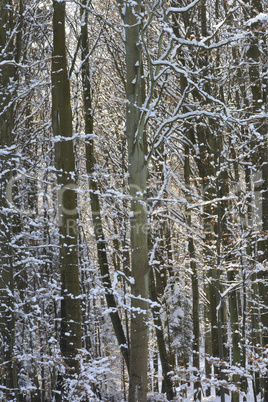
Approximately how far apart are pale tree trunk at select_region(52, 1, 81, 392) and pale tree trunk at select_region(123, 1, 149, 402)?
1.54 m

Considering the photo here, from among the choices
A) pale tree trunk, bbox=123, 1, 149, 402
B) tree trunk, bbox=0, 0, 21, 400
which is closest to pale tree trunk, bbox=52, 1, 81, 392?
tree trunk, bbox=0, 0, 21, 400

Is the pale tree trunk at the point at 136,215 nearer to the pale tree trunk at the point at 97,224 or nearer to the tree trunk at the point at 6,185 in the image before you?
the tree trunk at the point at 6,185

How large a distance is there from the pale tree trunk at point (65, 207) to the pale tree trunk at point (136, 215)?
154 cm

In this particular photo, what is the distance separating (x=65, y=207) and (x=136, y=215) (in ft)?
6.24

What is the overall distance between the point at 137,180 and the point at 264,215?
403cm

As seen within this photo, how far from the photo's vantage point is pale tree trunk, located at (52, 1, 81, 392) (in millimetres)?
7449

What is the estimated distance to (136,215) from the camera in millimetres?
6297

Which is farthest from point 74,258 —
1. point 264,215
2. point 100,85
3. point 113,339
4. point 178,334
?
point 113,339

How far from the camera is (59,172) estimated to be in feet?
25.2

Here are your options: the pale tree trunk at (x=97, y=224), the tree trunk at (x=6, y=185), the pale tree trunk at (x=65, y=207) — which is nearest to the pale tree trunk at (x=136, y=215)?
the pale tree trunk at (x=65, y=207)

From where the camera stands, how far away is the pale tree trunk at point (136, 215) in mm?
6133

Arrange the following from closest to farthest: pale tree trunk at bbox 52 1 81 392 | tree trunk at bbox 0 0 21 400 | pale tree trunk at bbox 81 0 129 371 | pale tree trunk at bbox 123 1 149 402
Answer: pale tree trunk at bbox 123 1 149 402
pale tree trunk at bbox 52 1 81 392
tree trunk at bbox 0 0 21 400
pale tree trunk at bbox 81 0 129 371

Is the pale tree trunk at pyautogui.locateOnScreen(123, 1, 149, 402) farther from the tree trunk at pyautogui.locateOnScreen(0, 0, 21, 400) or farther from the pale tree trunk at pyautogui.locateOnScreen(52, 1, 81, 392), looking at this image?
the tree trunk at pyautogui.locateOnScreen(0, 0, 21, 400)

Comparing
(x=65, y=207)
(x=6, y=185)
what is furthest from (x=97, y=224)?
(x=6, y=185)
